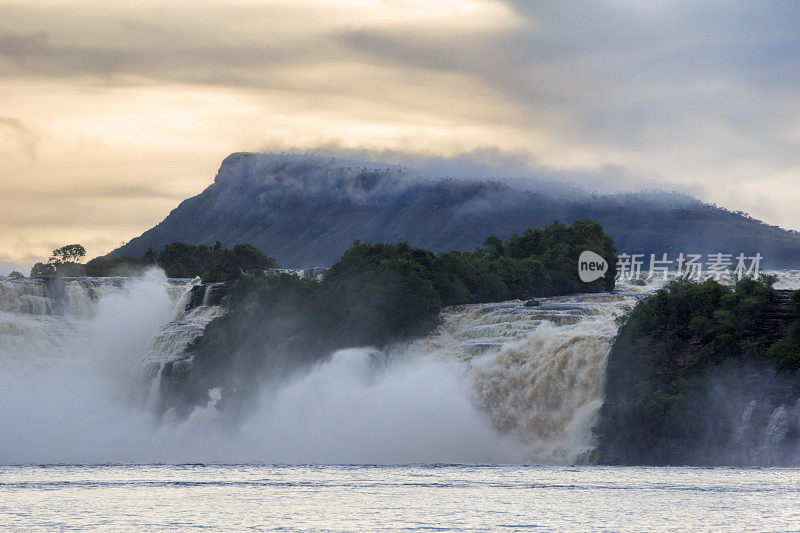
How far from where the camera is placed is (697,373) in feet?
290

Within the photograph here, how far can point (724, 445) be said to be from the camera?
84250 millimetres

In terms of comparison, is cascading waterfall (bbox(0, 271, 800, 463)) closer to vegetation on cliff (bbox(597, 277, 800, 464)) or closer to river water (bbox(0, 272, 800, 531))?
river water (bbox(0, 272, 800, 531))

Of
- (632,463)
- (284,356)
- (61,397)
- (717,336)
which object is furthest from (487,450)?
(61,397)

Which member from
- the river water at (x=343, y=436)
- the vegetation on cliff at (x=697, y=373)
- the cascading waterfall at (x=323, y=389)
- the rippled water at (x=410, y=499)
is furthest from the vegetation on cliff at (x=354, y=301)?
the rippled water at (x=410, y=499)

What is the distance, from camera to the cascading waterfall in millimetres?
94188

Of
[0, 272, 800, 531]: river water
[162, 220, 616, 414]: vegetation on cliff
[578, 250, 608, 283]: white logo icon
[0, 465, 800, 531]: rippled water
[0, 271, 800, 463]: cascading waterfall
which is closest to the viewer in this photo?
[0, 465, 800, 531]: rippled water

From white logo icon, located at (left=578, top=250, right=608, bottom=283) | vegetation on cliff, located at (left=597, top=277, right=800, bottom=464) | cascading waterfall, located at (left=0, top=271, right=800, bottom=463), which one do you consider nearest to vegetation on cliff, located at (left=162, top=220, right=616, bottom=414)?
white logo icon, located at (left=578, top=250, right=608, bottom=283)

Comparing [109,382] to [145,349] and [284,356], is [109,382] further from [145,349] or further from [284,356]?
[284,356]

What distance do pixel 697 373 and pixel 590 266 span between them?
5943cm

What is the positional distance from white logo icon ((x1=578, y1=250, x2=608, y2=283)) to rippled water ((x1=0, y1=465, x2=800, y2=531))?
66129 mm

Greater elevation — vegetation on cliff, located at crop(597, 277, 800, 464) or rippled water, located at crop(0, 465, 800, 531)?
vegetation on cliff, located at crop(597, 277, 800, 464)

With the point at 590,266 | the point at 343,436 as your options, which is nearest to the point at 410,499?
the point at 343,436

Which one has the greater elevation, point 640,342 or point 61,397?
point 640,342

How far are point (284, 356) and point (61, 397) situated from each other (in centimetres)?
3792
